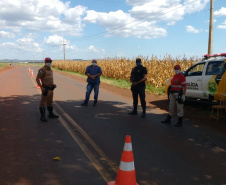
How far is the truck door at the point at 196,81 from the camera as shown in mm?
8875

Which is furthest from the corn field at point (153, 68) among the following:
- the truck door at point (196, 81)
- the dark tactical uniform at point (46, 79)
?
the dark tactical uniform at point (46, 79)

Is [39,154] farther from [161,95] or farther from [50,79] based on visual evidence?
[161,95]

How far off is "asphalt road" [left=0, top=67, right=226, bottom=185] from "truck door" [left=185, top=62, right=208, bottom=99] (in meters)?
1.85

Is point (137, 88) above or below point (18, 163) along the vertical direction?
above

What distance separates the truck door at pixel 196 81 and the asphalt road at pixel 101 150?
6.08 ft

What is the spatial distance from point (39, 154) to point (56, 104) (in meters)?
5.65

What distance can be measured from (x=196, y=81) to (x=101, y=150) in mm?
5548

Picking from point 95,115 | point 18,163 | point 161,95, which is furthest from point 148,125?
point 161,95

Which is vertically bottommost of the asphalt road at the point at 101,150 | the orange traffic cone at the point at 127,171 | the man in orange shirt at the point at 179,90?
the asphalt road at the point at 101,150

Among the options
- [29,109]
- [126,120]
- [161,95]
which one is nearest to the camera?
[126,120]

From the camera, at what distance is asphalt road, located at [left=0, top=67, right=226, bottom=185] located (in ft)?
12.3

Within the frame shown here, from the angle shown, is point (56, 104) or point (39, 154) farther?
point (56, 104)

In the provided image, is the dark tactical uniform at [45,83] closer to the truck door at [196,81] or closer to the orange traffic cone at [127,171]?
the orange traffic cone at [127,171]

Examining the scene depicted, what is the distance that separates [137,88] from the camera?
320 inches
